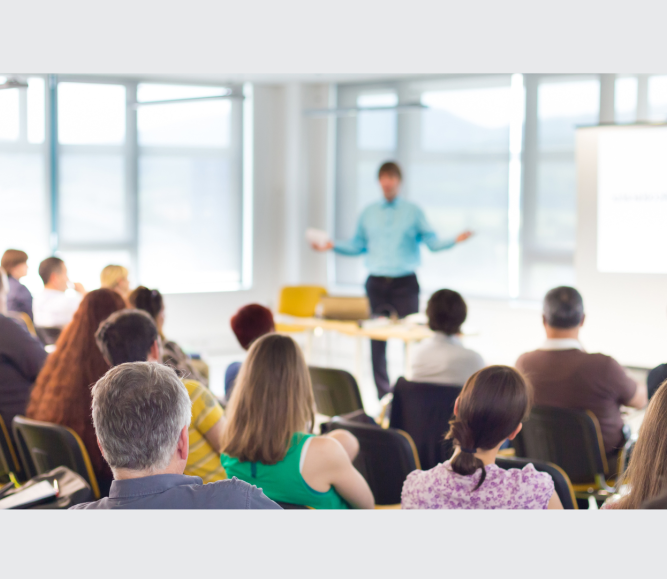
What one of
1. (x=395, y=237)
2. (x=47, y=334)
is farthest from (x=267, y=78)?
(x=47, y=334)

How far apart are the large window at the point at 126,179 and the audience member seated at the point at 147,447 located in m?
5.95

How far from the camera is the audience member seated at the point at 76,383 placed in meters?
2.68

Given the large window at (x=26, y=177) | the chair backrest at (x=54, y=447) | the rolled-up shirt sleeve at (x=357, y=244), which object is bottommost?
the chair backrest at (x=54, y=447)

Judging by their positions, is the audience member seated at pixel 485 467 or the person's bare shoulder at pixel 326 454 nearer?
the audience member seated at pixel 485 467

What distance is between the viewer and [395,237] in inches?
252

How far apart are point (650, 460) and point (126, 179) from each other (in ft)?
23.4

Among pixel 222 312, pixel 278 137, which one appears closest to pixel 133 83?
pixel 278 137

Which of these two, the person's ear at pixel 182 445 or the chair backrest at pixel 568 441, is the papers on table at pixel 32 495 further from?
the chair backrest at pixel 568 441

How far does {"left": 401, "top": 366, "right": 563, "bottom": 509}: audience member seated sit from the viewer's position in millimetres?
1934

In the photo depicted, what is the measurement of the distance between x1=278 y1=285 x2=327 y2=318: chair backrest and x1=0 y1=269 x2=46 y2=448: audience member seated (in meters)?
4.02

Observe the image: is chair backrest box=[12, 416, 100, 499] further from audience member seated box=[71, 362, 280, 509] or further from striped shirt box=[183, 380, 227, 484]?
audience member seated box=[71, 362, 280, 509]

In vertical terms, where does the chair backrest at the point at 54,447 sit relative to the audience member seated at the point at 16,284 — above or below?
below

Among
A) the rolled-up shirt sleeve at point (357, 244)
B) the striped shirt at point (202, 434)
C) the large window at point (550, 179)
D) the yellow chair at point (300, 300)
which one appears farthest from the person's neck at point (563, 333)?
the yellow chair at point (300, 300)

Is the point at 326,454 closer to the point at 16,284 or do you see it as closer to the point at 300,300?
the point at 16,284
